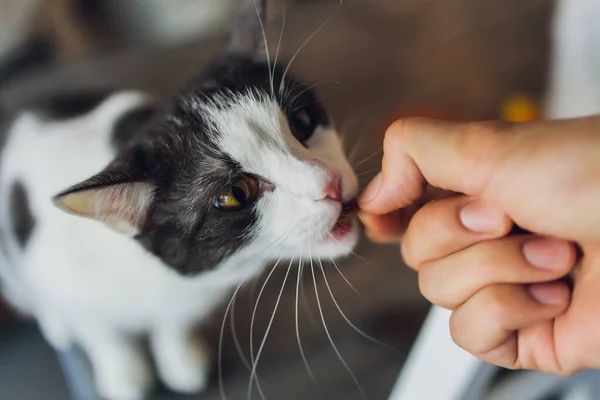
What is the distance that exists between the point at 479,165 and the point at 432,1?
0.70 meters

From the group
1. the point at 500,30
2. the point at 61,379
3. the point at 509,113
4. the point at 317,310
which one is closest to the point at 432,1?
the point at 500,30

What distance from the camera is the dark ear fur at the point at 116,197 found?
1.51 ft

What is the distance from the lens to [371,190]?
528 mm

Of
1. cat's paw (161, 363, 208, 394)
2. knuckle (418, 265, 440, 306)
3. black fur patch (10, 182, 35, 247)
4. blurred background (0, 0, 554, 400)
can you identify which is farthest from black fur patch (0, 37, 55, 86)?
knuckle (418, 265, 440, 306)

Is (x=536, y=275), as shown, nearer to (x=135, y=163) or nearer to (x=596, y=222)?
(x=596, y=222)

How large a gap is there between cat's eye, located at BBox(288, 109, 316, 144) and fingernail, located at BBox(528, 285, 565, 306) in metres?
0.29

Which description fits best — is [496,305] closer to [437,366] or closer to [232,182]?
[437,366]

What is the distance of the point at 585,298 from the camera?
1.58 feet

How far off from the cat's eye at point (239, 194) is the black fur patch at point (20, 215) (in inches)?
12.8

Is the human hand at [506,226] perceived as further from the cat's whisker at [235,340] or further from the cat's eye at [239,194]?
the cat's whisker at [235,340]

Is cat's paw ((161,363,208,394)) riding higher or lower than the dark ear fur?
lower

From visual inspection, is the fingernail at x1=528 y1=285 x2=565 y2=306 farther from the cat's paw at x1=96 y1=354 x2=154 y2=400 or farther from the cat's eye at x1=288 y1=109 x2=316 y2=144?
the cat's paw at x1=96 y1=354 x2=154 y2=400

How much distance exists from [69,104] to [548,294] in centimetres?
76

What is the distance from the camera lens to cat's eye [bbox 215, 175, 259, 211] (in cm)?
55
